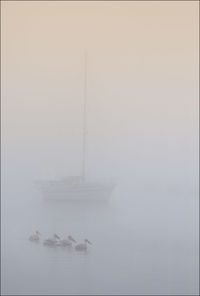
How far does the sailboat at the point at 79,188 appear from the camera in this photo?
8.77 feet

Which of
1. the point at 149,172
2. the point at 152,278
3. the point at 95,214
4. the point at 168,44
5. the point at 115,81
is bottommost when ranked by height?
the point at 152,278

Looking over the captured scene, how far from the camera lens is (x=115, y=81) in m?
2.70

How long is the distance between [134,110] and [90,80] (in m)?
0.28

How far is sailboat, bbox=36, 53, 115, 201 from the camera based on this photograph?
2.67 metres

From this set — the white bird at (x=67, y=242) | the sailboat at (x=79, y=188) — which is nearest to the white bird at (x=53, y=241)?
the white bird at (x=67, y=242)

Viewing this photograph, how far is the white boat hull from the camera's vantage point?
2672 mm

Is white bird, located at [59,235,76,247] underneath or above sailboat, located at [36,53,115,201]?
underneath

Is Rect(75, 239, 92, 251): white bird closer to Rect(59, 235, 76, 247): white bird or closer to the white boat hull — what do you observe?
Rect(59, 235, 76, 247): white bird

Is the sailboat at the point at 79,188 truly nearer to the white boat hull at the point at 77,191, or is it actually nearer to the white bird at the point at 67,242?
the white boat hull at the point at 77,191

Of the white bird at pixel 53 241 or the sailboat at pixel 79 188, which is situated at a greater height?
the sailboat at pixel 79 188

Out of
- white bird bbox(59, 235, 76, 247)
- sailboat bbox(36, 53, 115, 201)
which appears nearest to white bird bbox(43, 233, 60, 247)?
white bird bbox(59, 235, 76, 247)

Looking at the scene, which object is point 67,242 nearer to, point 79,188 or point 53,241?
point 53,241

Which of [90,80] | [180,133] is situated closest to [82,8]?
[90,80]

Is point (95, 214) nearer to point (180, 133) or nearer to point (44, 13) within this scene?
point (180, 133)
